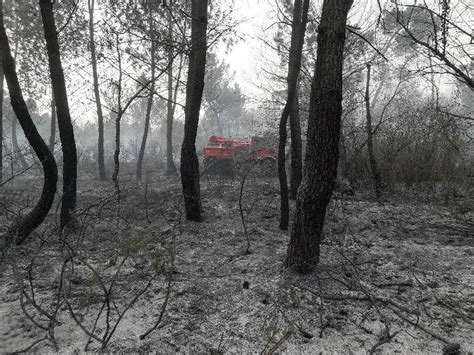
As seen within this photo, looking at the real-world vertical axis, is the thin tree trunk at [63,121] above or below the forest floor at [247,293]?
above

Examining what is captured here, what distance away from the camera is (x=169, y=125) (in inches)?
596

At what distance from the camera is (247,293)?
3.56 metres

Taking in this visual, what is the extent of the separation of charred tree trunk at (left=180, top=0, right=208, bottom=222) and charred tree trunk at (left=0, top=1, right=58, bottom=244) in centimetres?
215

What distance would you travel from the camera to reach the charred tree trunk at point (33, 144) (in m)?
5.03

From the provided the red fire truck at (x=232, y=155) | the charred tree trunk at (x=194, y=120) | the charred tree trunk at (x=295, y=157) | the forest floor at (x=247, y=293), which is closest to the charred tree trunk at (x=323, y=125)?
the forest floor at (x=247, y=293)

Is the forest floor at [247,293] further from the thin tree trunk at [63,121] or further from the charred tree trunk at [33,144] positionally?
the thin tree trunk at [63,121]

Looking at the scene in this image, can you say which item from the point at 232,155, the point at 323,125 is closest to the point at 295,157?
the point at 323,125

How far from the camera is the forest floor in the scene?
9.00ft

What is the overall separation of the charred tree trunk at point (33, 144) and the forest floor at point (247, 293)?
0.35 meters

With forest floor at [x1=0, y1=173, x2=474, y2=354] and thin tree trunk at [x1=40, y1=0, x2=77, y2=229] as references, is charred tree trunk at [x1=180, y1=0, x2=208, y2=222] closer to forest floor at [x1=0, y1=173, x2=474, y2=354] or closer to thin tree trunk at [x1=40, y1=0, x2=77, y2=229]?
forest floor at [x1=0, y1=173, x2=474, y2=354]

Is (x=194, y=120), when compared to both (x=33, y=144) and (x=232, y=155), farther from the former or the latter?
(x=232, y=155)

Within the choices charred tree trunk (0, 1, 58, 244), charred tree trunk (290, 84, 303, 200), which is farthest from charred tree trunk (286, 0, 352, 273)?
charred tree trunk (290, 84, 303, 200)

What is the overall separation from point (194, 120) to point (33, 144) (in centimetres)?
266

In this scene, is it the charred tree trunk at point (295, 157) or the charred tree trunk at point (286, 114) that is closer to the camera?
the charred tree trunk at point (286, 114)
